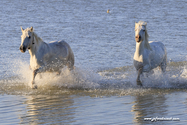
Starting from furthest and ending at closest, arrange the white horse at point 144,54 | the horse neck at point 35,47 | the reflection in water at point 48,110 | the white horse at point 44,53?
1. the horse neck at point 35,47
2. the white horse at point 144,54
3. the white horse at point 44,53
4. the reflection in water at point 48,110

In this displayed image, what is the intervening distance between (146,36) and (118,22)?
1342 centimetres

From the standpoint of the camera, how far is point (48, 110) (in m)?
7.65

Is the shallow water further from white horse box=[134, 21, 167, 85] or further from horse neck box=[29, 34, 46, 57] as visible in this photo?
horse neck box=[29, 34, 46, 57]

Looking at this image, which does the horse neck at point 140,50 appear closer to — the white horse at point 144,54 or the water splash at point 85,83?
the white horse at point 144,54

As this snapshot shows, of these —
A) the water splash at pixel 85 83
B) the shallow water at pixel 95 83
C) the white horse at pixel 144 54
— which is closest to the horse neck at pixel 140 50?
the white horse at pixel 144 54

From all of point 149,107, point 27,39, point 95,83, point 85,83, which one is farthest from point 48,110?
point 95,83

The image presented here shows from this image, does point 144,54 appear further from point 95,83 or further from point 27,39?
point 27,39

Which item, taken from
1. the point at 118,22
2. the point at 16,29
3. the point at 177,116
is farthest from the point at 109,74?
the point at 118,22

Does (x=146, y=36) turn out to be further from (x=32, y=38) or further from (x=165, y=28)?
(x=165, y=28)

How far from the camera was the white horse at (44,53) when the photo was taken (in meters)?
9.12

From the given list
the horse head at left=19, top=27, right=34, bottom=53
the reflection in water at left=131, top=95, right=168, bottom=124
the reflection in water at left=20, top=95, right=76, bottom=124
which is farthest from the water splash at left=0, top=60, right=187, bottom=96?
the horse head at left=19, top=27, right=34, bottom=53

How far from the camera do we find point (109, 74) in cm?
1176

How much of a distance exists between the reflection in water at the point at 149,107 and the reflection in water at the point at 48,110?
1.31 m

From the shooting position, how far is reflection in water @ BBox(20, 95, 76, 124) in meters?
6.92
